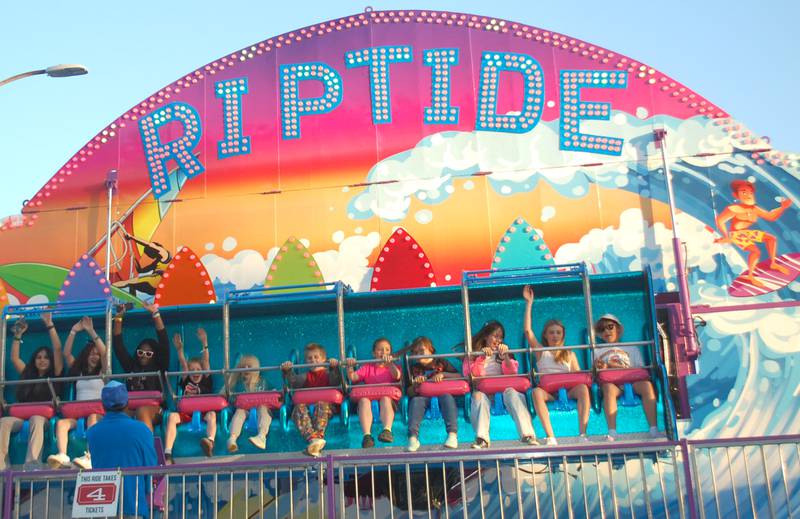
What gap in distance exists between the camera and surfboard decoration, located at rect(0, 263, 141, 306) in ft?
42.6

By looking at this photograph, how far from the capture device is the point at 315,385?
11.1 m

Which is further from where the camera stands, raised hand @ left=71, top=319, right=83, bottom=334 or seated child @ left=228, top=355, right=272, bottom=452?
raised hand @ left=71, top=319, right=83, bottom=334

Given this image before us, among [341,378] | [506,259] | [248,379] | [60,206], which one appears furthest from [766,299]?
[60,206]

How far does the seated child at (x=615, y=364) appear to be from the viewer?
10.4 m

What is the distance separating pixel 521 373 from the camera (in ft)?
36.5

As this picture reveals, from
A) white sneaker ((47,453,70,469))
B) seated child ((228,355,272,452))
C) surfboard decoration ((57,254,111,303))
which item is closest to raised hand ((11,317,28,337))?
surfboard decoration ((57,254,111,303))

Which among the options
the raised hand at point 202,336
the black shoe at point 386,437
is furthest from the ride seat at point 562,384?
the raised hand at point 202,336

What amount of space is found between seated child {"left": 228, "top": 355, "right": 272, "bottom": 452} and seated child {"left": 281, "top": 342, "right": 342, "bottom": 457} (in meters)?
0.33

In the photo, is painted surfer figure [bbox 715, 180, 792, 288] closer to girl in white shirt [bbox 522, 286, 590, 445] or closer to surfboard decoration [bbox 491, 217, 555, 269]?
surfboard decoration [bbox 491, 217, 555, 269]

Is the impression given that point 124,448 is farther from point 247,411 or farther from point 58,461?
point 247,411

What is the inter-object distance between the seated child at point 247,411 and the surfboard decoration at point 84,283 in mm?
2263

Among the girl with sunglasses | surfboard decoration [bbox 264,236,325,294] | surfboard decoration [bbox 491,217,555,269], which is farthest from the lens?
surfboard decoration [bbox 264,236,325,294]

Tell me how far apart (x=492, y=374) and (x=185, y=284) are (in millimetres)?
4110

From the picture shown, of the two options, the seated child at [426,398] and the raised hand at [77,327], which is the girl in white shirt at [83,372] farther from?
the seated child at [426,398]
